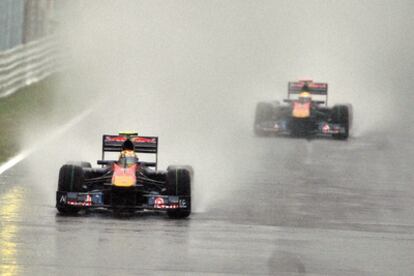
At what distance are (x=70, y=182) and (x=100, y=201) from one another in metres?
0.39

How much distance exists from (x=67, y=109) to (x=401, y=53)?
3650 cm

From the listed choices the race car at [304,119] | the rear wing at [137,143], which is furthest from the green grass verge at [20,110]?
the rear wing at [137,143]

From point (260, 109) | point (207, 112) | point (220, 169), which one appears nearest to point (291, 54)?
point (207, 112)

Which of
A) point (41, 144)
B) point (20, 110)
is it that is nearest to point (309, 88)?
point (41, 144)

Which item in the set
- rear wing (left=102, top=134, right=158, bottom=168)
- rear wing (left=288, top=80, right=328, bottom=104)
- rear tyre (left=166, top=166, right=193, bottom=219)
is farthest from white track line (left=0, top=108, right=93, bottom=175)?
rear tyre (left=166, top=166, right=193, bottom=219)

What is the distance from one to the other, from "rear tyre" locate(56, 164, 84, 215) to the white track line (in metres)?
5.46

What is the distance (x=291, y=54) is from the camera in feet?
211

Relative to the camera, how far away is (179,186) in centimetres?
1784

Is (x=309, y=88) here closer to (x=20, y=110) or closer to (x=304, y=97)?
(x=304, y=97)

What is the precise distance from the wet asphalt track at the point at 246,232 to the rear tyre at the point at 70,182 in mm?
170

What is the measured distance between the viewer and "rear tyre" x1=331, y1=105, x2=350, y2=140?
31344mm

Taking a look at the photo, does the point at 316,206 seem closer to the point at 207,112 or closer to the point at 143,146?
the point at 143,146

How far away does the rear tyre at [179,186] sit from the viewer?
17781 mm

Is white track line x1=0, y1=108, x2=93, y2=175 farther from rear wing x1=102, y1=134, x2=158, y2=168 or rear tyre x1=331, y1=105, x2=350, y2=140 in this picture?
rear tyre x1=331, y1=105, x2=350, y2=140
